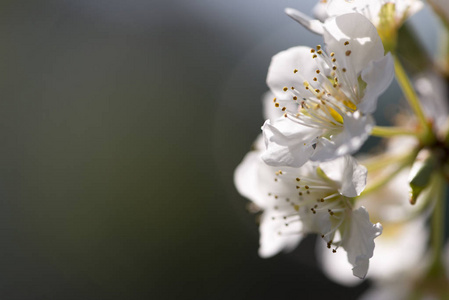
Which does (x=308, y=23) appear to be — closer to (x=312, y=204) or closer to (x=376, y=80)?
(x=376, y=80)

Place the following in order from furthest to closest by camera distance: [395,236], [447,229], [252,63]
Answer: [252,63], [447,229], [395,236]

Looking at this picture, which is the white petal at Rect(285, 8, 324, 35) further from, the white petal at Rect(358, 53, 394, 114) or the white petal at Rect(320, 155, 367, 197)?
the white petal at Rect(320, 155, 367, 197)

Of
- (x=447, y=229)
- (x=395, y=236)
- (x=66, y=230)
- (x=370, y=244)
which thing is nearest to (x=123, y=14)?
(x=66, y=230)

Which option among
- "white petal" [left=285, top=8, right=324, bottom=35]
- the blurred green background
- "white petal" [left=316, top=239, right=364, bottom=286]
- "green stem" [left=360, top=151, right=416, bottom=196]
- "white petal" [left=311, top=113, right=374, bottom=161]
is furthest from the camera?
the blurred green background

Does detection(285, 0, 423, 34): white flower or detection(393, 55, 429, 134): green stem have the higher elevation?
detection(285, 0, 423, 34): white flower

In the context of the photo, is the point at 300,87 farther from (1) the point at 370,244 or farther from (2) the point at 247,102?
(2) the point at 247,102

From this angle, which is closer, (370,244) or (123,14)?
(370,244)

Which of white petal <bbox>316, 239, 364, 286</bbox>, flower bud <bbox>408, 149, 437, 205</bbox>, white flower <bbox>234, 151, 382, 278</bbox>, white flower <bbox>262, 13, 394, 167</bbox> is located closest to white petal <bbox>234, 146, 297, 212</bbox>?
white flower <bbox>234, 151, 382, 278</bbox>

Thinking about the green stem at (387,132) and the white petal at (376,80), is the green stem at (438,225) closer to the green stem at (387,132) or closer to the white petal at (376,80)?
the green stem at (387,132)

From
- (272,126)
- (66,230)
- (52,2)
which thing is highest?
(52,2)
